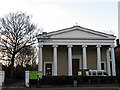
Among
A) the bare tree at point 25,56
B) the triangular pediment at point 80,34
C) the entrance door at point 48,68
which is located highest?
the triangular pediment at point 80,34

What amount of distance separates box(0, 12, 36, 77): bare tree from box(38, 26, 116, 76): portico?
2.77 meters

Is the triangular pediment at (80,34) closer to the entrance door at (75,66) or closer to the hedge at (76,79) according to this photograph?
the entrance door at (75,66)

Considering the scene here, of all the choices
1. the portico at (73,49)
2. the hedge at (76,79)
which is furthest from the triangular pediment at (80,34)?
the hedge at (76,79)

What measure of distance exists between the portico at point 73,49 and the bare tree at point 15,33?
2.77 m

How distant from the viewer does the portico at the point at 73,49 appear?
33.2 m

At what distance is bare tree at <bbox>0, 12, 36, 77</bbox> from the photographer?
97.3 ft

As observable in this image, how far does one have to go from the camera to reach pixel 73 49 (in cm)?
3800

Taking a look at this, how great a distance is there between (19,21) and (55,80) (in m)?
12.3

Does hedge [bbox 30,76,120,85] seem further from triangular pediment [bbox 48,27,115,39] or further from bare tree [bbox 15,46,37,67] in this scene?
bare tree [bbox 15,46,37,67]

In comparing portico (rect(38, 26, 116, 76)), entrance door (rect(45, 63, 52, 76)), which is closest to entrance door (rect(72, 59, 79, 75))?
portico (rect(38, 26, 116, 76))

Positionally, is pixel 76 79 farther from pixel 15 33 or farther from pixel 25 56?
pixel 25 56

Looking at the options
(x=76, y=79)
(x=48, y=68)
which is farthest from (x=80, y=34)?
(x=76, y=79)

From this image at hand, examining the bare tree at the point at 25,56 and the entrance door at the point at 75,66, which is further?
the entrance door at the point at 75,66

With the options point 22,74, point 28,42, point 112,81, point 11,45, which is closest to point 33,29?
point 28,42
